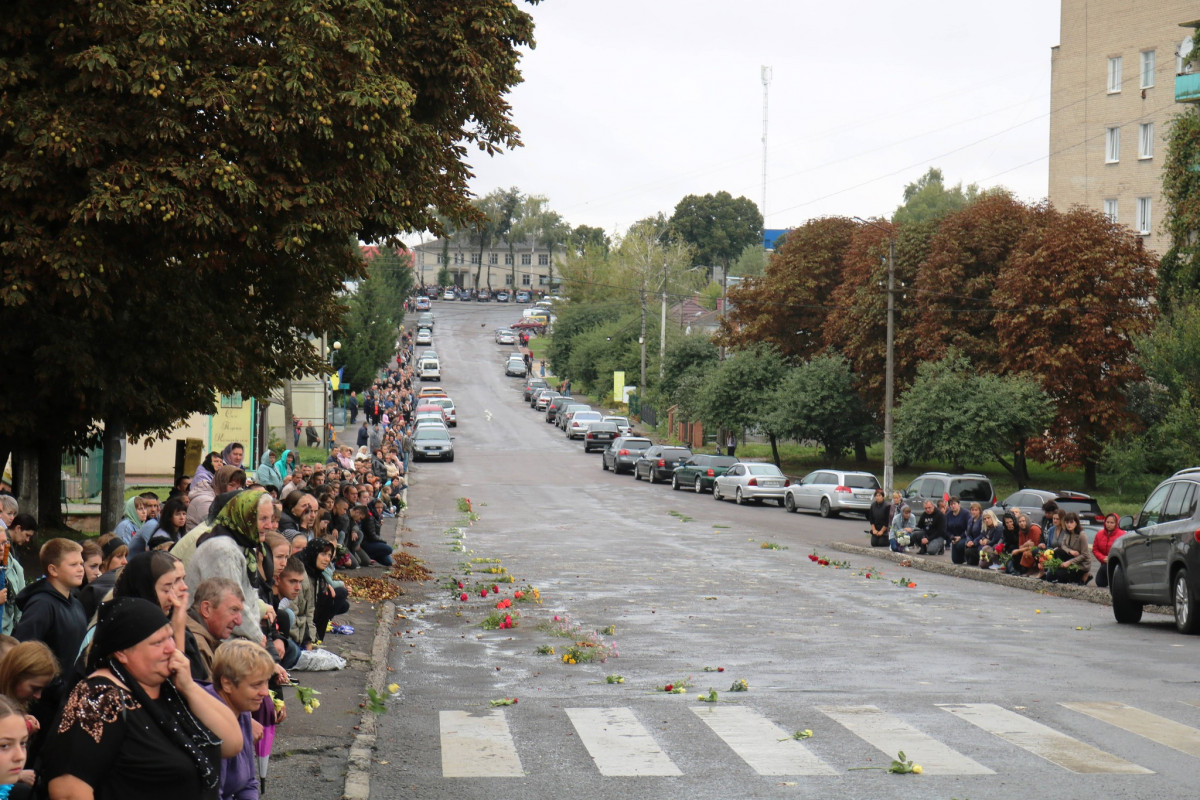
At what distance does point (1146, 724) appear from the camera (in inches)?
411

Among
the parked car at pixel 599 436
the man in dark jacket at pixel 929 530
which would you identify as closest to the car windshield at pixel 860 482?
the man in dark jacket at pixel 929 530

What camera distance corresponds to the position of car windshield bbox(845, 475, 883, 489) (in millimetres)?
40000

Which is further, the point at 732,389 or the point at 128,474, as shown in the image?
the point at 732,389

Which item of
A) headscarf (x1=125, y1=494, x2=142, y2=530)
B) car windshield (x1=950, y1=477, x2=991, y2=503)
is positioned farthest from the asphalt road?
car windshield (x1=950, y1=477, x2=991, y2=503)

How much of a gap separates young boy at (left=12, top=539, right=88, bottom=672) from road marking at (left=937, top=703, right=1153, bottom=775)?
6443mm

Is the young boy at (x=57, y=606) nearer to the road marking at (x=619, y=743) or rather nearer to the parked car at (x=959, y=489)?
the road marking at (x=619, y=743)

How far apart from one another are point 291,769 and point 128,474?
34.0 m

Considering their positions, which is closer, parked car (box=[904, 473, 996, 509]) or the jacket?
the jacket

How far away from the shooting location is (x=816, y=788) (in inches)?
335

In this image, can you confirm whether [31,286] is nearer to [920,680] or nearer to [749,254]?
[920,680]

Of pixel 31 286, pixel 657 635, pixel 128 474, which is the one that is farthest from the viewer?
pixel 128 474

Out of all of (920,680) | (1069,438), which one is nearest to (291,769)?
(920,680)

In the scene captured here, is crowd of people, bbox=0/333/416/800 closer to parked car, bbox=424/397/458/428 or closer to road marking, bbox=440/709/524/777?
road marking, bbox=440/709/524/777

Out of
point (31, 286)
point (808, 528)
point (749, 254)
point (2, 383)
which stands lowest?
point (808, 528)
